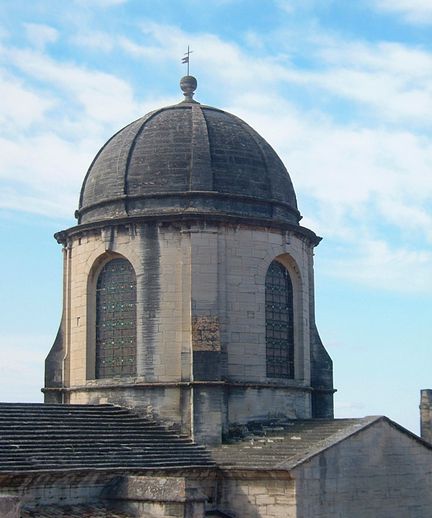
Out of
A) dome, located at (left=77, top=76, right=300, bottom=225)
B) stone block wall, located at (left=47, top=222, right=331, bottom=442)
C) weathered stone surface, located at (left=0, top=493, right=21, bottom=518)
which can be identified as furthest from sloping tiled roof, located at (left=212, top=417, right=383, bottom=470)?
weathered stone surface, located at (left=0, top=493, right=21, bottom=518)

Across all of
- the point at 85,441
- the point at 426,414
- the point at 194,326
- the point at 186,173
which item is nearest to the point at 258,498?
the point at 85,441

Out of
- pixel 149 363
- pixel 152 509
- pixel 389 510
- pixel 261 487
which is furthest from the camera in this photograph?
pixel 149 363

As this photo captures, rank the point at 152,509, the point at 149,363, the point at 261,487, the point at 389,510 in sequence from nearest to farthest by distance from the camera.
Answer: the point at 152,509
the point at 261,487
the point at 389,510
the point at 149,363

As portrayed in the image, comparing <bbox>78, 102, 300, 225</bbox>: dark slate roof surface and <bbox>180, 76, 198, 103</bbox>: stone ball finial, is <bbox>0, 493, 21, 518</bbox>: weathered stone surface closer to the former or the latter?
<bbox>78, 102, 300, 225</bbox>: dark slate roof surface

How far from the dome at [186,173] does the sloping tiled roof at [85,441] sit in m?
4.99

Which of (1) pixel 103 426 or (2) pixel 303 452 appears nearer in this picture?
(2) pixel 303 452

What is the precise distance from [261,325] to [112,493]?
253 inches

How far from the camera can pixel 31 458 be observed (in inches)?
682

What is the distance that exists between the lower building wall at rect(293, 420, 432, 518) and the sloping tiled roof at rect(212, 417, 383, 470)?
23 centimetres

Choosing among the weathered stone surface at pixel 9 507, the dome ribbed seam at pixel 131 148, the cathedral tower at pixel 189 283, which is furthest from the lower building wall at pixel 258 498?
the dome ribbed seam at pixel 131 148

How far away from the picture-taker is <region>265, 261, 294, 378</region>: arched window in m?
23.3

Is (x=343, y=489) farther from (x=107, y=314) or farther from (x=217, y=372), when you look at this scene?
(x=107, y=314)

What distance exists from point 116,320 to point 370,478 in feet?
23.5

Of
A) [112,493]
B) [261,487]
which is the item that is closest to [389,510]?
[261,487]
